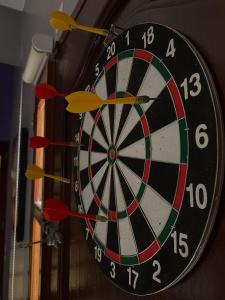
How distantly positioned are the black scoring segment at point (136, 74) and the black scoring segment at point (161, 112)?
91mm

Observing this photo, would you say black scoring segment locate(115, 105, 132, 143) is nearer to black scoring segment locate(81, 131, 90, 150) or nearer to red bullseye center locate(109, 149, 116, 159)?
red bullseye center locate(109, 149, 116, 159)

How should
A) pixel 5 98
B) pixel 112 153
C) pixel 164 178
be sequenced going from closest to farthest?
pixel 164 178
pixel 112 153
pixel 5 98

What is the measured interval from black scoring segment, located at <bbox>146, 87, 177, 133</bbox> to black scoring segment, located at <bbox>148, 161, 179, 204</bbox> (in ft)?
0.27

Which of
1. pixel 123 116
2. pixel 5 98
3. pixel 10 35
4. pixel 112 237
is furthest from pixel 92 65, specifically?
pixel 5 98

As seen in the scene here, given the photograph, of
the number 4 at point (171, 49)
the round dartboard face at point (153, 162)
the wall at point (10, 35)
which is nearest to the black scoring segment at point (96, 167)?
the round dartboard face at point (153, 162)

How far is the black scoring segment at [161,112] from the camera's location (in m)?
0.69

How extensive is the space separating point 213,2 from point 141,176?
1.26 ft

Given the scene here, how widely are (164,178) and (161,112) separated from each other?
0.46 ft

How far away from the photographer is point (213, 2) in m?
0.60

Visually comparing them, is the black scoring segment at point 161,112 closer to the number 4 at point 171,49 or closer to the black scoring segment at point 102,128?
the number 4 at point 171,49

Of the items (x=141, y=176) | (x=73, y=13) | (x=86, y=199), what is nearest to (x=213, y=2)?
(x=141, y=176)

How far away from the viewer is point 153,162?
0.73 m

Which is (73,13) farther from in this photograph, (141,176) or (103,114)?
(141,176)

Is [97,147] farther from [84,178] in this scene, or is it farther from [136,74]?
[136,74]
